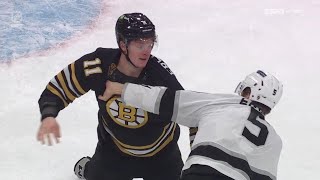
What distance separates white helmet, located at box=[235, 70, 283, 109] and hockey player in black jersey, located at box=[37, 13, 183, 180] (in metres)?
0.48

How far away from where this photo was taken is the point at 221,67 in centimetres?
475

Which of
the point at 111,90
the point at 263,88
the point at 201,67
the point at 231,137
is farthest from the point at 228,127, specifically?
the point at 201,67

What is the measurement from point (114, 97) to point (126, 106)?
67 millimetres

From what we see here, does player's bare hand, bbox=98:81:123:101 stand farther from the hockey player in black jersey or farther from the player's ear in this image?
the player's ear

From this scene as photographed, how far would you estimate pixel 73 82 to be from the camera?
2.72 meters

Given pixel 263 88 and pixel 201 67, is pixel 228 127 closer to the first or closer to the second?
pixel 263 88

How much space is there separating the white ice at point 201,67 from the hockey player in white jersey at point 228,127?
1.41m

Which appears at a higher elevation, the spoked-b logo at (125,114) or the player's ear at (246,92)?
the player's ear at (246,92)

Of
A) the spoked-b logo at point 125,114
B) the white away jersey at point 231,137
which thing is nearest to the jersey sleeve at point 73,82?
the spoked-b logo at point 125,114

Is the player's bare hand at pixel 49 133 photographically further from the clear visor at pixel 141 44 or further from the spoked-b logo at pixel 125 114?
the clear visor at pixel 141 44

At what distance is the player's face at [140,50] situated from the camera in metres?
2.62

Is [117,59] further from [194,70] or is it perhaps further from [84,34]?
[84,34]

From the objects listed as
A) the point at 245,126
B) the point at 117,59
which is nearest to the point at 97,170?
the point at 117,59

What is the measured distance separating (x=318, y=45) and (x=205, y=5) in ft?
3.99
